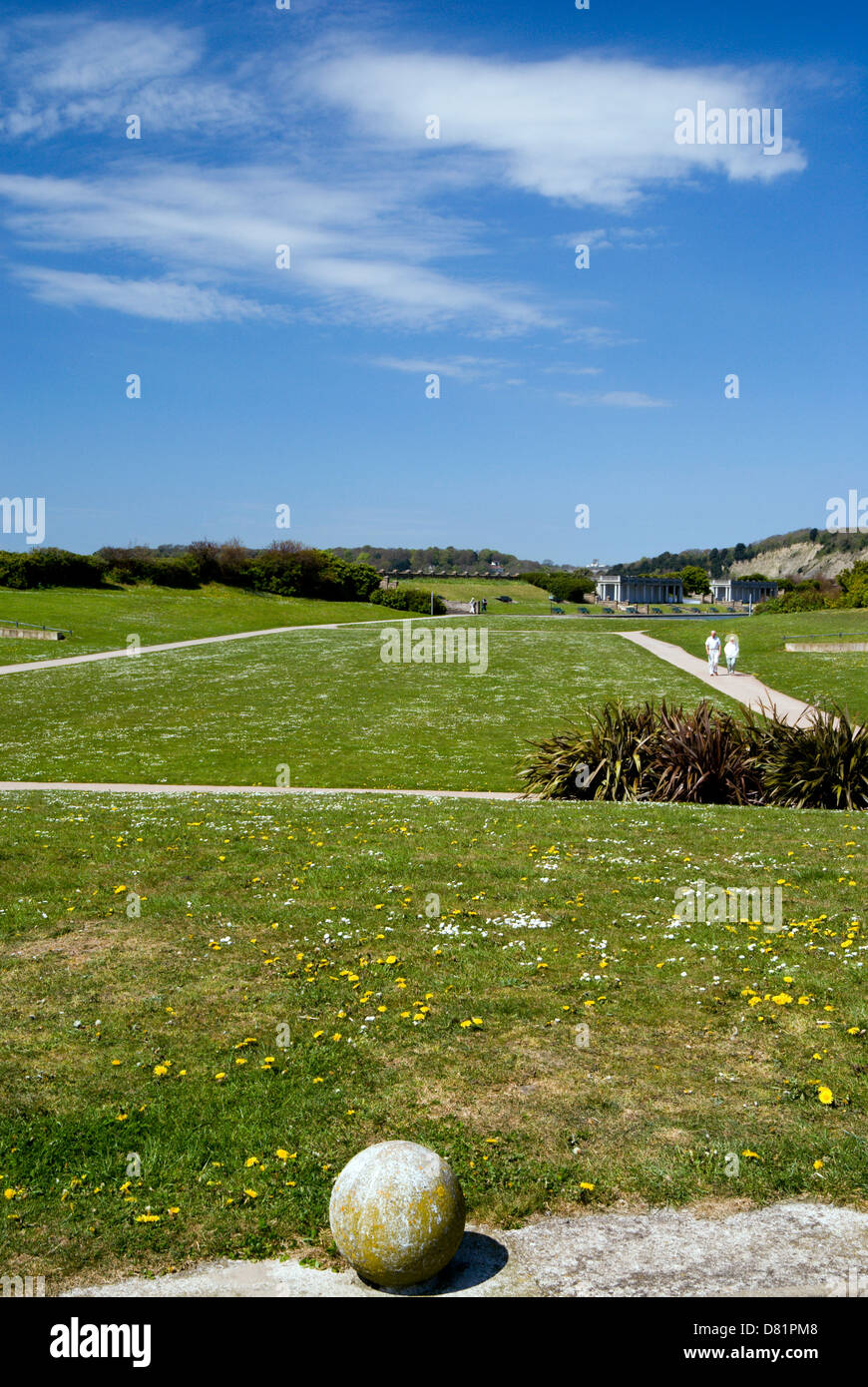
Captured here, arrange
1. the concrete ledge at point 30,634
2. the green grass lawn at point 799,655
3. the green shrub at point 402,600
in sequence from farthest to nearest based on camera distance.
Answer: the green shrub at point 402,600 < the concrete ledge at point 30,634 < the green grass lawn at point 799,655

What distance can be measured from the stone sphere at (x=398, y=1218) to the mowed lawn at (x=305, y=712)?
55.6 feet

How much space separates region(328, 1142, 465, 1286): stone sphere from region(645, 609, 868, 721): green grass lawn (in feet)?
60.3

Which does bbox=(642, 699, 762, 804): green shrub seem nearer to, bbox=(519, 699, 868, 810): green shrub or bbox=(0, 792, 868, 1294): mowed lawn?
bbox=(519, 699, 868, 810): green shrub

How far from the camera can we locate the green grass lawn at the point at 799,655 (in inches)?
1407

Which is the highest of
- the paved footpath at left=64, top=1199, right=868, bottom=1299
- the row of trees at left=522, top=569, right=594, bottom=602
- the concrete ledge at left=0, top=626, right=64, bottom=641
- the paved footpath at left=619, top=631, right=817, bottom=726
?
the row of trees at left=522, top=569, right=594, bottom=602

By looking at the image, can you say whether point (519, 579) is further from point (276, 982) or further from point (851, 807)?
point (276, 982)

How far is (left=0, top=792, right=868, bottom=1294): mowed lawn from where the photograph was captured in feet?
A: 19.8

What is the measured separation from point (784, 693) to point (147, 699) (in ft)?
75.8

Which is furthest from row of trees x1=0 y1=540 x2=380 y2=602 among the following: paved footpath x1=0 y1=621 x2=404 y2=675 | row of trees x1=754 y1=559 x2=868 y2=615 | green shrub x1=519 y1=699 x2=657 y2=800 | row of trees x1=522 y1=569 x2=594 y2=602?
green shrub x1=519 y1=699 x2=657 y2=800

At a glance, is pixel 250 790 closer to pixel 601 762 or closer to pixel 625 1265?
pixel 601 762

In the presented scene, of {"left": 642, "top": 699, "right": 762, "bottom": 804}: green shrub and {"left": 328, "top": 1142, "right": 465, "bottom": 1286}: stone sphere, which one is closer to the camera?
{"left": 328, "top": 1142, "right": 465, "bottom": 1286}: stone sphere

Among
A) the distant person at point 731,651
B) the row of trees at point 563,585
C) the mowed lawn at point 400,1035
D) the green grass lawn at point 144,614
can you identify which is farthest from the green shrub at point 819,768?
the row of trees at point 563,585

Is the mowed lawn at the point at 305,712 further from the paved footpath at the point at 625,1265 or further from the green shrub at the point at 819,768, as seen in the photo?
the paved footpath at the point at 625,1265

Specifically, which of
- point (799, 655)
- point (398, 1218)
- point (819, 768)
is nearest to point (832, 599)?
point (799, 655)
